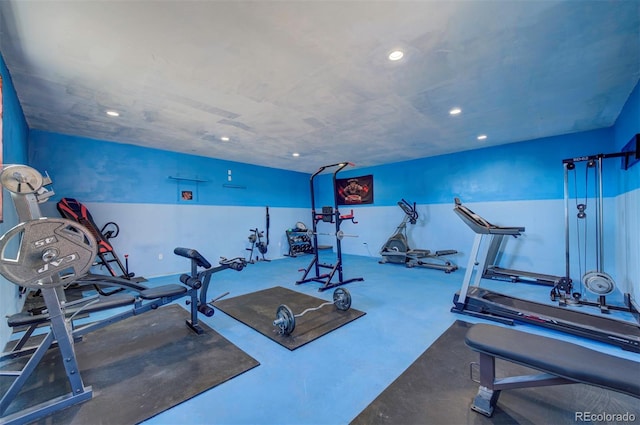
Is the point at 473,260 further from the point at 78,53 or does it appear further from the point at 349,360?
the point at 78,53

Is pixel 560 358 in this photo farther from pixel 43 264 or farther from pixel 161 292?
pixel 43 264

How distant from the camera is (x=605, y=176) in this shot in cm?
435

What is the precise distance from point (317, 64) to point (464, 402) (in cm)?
300

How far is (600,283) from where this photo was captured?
323cm

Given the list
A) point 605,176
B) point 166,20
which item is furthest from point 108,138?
point 605,176

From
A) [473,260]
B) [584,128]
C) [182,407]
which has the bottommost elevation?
[182,407]

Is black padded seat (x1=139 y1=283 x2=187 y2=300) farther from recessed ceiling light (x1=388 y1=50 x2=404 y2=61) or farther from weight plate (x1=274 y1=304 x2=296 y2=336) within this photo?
recessed ceiling light (x1=388 y1=50 x2=404 y2=61)

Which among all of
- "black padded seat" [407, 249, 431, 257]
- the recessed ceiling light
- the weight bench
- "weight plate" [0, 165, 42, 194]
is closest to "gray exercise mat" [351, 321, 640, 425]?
the weight bench

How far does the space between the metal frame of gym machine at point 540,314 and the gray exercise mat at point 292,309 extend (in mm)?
1454

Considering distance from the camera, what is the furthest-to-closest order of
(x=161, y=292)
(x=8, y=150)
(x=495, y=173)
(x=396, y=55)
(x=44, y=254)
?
(x=495, y=173), (x=8, y=150), (x=161, y=292), (x=396, y=55), (x=44, y=254)

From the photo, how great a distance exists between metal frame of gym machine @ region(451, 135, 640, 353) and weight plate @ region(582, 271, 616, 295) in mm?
471

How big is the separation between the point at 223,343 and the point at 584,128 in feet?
21.3

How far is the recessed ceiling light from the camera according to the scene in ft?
7.36

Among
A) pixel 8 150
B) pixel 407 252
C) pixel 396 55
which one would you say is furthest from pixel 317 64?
pixel 407 252
